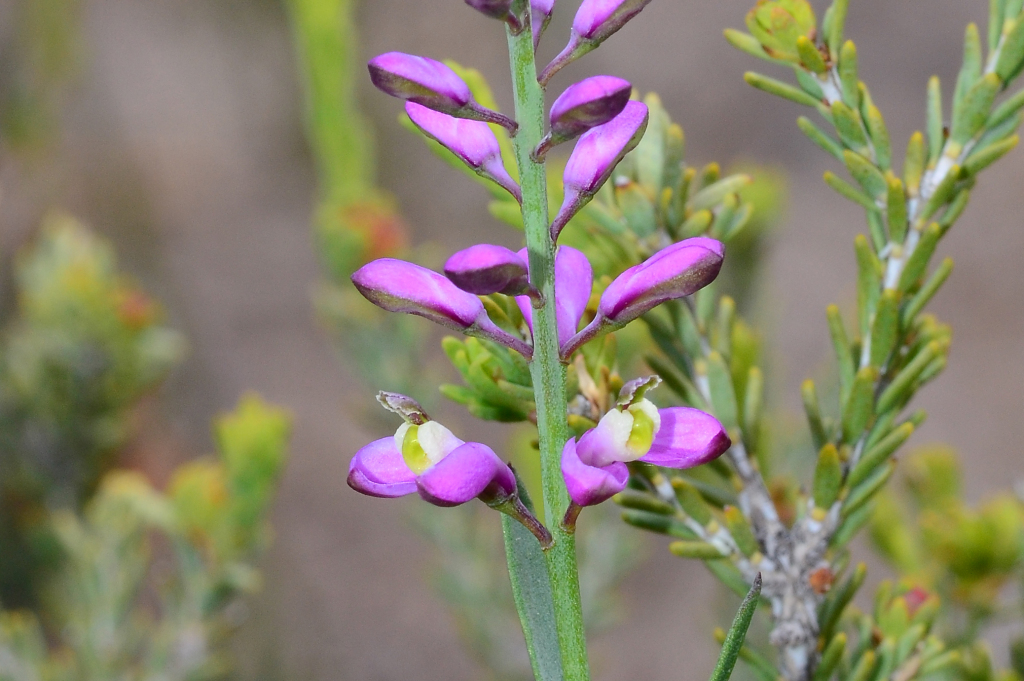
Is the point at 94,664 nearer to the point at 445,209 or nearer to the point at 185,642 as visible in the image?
the point at 185,642

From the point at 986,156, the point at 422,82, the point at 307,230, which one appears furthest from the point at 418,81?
the point at 307,230

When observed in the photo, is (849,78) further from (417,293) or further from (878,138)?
(417,293)

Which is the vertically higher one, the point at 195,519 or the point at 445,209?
the point at 195,519

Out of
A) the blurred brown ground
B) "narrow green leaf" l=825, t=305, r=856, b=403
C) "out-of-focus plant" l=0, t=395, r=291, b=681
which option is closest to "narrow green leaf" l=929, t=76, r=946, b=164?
"narrow green leaf" l=825, t=305, r=856, b=403

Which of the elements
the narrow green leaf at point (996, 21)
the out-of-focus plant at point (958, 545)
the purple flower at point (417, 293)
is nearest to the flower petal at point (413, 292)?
the purple flower at point (417, 293)

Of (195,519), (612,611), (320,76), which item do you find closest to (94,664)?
(195,519)

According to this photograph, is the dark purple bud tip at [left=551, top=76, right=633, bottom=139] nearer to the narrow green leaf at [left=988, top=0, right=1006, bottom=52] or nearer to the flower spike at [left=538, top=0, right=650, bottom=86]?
the flower spike at [left=538, top=0, right=650, bottom=86]

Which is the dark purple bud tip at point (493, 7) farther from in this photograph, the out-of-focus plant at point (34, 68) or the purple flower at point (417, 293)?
the out-of-focus plant at point (34, 68)
